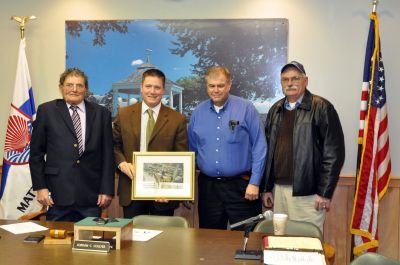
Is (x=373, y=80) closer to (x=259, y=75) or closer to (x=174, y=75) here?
(x=259, y=75)

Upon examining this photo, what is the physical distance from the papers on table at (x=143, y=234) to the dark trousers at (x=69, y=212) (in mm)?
864

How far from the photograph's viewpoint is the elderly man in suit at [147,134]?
3.38 meters

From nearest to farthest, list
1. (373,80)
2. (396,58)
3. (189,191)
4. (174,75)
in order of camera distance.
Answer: (189,191) < (373,80) < (396,58) < (174,75)

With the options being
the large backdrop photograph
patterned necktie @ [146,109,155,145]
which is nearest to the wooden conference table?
patterned necktie @ [146,109,155,145]

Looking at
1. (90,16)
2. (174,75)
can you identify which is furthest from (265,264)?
(90,16)

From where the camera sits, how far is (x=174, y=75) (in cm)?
418

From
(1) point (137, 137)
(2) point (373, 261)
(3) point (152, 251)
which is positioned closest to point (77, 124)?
(1) point (137, 137)

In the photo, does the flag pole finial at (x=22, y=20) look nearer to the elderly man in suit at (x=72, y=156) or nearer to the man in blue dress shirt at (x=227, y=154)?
the elderly man in suit at (x=72, y=156)

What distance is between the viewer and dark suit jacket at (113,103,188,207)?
3.39 m

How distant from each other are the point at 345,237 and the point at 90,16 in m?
3.26

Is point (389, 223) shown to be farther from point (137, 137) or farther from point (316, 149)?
point (137, 137)

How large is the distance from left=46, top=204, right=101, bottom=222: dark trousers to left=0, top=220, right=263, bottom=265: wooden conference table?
2.52ft

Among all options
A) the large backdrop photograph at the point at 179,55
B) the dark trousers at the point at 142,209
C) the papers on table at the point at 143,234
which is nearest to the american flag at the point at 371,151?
the large backdrop photograph at the point at 179,55

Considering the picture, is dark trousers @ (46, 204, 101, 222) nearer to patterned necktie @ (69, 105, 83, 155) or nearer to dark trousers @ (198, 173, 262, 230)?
patterned necktie @ (69, 105, 83, 155)
